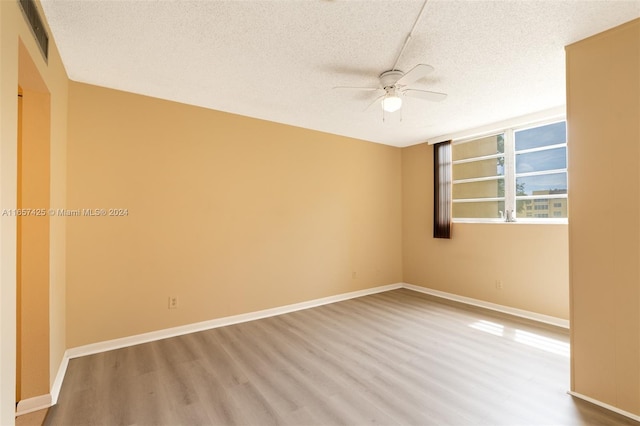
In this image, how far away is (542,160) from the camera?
393cm

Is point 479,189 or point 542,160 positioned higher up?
point 542,160

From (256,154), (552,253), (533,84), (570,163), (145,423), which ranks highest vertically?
(533,84)

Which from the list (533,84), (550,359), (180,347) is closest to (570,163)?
(533,84)

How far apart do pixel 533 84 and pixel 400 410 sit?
3.18 metres

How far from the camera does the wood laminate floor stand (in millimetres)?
2043

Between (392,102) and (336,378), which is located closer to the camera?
(336,378)

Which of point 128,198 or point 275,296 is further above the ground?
point 128,198

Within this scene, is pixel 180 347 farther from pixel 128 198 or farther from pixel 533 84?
pixel 533 84

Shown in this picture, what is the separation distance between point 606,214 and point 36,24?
383 centimetres

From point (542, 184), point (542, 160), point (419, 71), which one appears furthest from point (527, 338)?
point (419, 71)

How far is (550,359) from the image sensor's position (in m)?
2.81

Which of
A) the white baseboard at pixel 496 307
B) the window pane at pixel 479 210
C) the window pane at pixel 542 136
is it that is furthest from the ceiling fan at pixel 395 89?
the white baseboard at pixel 496 307

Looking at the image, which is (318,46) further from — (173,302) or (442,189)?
(442,189)

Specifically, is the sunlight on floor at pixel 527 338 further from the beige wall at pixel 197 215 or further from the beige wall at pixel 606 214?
the beige wall at pixel 197 215
